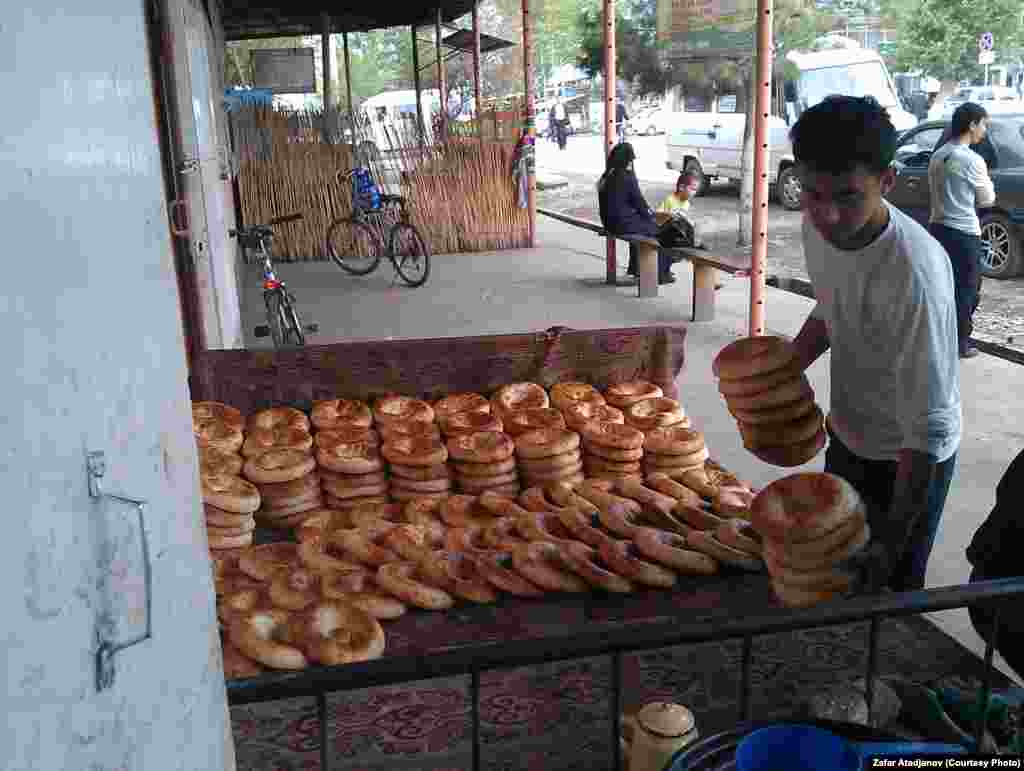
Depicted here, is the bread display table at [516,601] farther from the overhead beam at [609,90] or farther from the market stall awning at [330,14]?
the market stall awning at [330,14]

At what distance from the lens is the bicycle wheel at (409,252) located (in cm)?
1178

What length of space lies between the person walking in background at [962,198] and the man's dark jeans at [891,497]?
5.33 meters

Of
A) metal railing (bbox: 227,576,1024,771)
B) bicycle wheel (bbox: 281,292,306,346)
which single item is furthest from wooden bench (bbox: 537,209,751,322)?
metal railing (bbox: 227,576,1024,771)

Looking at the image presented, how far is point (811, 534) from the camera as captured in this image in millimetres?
2320

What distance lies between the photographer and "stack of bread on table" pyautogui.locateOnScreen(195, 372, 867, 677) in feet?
9.03

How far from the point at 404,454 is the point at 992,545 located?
242 centimetres

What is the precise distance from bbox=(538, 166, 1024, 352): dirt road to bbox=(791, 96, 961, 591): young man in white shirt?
6399mm

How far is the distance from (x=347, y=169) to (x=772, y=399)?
37.1 feet

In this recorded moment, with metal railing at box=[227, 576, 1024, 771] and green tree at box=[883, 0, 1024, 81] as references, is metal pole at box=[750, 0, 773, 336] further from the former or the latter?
green tree at box=[883, 0, 1024, 81]

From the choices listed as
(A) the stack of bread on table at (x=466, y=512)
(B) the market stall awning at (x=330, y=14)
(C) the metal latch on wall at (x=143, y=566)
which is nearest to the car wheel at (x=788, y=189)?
(B) the market stall awning at (x=330, y=14)

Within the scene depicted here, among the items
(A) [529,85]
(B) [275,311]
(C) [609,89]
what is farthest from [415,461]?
(A) [529,85]

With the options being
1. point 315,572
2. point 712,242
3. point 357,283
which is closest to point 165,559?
point 315,572

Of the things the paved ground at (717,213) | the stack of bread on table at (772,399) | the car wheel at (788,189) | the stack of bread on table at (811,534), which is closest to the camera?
the stack of bread on table at (811,534)

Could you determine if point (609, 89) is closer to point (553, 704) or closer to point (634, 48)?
point (553, 704)
